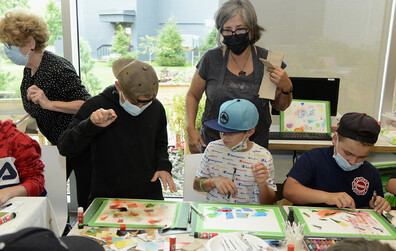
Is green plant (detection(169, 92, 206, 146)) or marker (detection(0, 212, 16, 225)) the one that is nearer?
marker (detection(0, 212, 16, 225))

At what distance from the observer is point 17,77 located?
355cm

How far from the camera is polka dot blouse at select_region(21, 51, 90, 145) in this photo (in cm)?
243

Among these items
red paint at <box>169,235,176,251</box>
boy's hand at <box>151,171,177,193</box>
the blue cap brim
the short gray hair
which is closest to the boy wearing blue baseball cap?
the blue cap brim

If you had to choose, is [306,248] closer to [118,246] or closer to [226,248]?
[226,248]

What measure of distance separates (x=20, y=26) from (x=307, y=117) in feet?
7.58

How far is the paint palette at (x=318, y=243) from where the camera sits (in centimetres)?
145

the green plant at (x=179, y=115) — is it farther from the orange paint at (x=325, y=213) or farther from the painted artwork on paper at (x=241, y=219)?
the orange paint at (x=325, y=213)

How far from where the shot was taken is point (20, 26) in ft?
7.55

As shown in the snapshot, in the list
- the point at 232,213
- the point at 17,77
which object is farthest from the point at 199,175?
the point at 17,77

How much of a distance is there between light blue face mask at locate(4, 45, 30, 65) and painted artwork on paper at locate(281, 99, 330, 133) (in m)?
2.05

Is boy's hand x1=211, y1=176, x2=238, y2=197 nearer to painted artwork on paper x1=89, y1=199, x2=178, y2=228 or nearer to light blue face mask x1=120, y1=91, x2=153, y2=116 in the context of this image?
painted artwork on paper x1=89, y1=199, x2=178, y2=228

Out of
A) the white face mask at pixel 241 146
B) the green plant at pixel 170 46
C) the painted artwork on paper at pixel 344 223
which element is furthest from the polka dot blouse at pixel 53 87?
the painted artwork on paper at pixel 344 223

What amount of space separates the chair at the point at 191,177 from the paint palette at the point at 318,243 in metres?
0.80

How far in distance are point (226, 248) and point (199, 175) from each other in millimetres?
670
